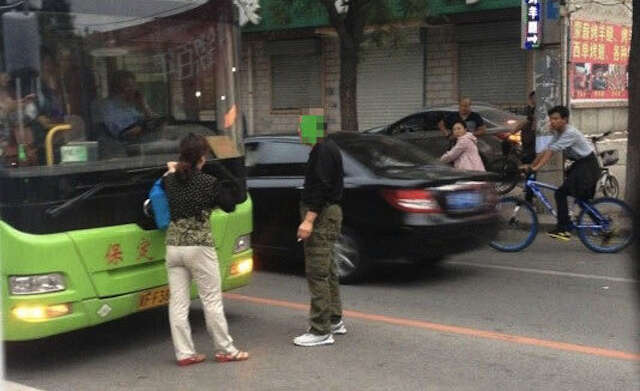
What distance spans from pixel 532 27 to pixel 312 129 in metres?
7.27

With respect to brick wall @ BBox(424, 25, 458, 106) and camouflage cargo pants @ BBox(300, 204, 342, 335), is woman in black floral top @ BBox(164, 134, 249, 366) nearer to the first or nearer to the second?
camouflage cargo pants @ BBox(300, 204, 342, 335)

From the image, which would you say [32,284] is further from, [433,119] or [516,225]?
[433,119]

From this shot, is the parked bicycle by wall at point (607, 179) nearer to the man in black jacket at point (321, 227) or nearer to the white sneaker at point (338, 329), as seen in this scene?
the white sneaker at point (338, 329)

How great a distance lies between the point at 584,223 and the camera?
31.8 ft

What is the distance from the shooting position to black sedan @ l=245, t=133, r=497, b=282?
304 inches

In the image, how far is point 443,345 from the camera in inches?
239

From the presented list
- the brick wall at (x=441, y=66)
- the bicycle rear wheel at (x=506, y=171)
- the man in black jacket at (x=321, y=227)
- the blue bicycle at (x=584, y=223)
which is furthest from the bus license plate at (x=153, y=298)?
the brick wall at (x=441, y=66)

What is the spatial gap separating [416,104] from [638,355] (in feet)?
53.6

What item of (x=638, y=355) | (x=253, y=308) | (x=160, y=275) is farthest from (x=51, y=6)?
(x=638, y=355)

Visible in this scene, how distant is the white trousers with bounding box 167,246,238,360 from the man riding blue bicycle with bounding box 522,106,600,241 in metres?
5.41

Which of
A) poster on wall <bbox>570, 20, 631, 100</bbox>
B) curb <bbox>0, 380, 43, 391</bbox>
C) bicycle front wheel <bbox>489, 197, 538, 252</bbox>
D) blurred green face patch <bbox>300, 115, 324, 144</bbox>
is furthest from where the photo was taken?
poster on wall <bbox>570, 20, 631, 100</bbox>

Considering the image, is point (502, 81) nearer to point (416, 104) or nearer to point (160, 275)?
point (416, 104)

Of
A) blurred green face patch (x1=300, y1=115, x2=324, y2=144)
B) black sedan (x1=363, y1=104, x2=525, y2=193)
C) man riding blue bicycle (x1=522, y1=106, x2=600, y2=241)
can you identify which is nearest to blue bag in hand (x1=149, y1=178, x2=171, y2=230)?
blurred green face patch (x1=300, y1=115, x2=324, y2=144)

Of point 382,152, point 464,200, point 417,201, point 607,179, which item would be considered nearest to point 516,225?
point 464,200
